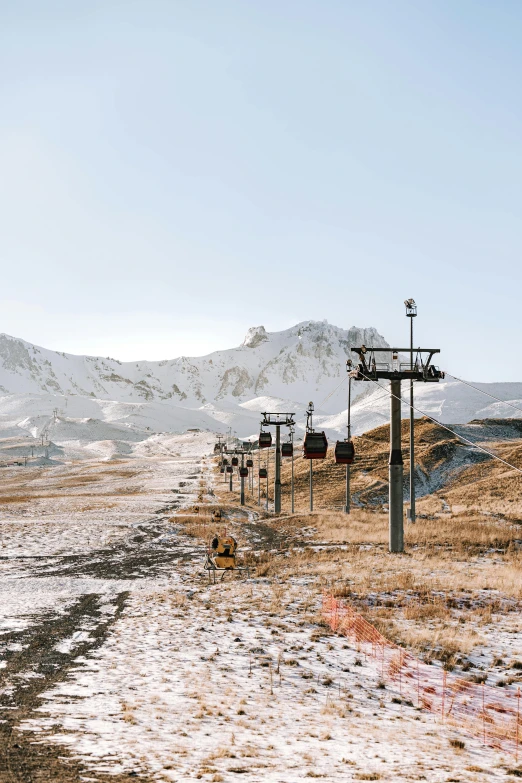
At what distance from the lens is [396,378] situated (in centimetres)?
2745

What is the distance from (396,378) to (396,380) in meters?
0.27

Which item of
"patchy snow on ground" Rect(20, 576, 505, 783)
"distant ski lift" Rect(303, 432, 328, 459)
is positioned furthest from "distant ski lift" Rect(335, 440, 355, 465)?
"patchy snow on ground" Rect(20, 576, 505, 783)

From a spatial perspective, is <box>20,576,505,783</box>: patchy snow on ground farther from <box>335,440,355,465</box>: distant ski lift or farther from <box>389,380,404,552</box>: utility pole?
<box>335,440,355,465</box>: distant ski lift

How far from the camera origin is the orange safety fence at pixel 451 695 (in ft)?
31.4

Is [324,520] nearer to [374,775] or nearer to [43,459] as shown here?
[374,775]

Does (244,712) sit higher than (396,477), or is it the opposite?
(396,477)

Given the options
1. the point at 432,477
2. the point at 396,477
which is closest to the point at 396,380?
the point at 396,477

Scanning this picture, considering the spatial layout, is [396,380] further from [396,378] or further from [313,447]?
[313,447]

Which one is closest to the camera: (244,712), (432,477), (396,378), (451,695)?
(244,712)

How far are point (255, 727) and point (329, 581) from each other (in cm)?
1269

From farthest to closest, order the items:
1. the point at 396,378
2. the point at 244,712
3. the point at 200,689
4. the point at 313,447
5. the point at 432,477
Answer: the point at 432,477, the point at 313,447, the point at 396,378, the point at 200,689, the point at 244,712

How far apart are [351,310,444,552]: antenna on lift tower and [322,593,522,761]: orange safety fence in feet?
43.9

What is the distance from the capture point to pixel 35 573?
984 inches

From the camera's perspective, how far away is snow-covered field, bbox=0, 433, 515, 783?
815cm
